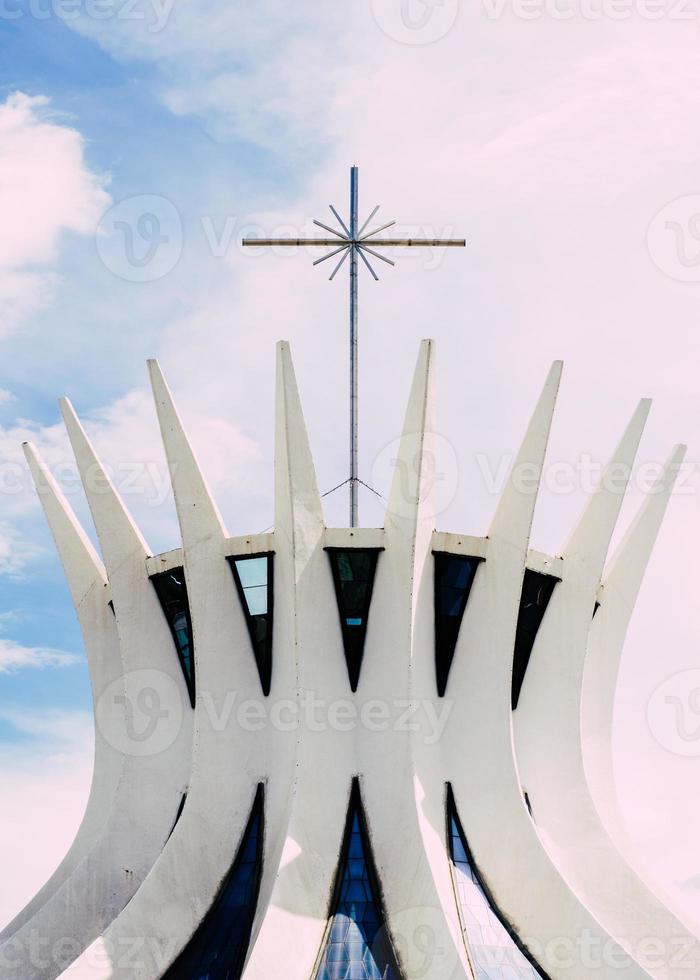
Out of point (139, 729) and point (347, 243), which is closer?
point (139, 729)

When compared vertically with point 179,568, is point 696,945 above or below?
below

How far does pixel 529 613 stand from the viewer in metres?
29.1

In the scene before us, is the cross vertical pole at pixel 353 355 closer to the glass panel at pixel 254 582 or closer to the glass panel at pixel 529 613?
the glass panel at pixel 254 582

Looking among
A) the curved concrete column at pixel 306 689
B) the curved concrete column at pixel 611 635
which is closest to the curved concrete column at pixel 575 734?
the curved concrete column at pixel 611 635

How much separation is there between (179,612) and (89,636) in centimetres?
341

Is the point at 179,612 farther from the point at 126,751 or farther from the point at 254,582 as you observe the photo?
the point at 126,751

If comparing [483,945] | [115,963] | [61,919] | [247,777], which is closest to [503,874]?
[483,945]

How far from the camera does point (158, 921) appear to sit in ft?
81.5

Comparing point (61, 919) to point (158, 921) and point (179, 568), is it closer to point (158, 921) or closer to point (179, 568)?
point (158, 921)

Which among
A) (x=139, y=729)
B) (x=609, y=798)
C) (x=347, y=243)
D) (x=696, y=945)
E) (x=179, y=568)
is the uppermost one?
(x=347, y=243)

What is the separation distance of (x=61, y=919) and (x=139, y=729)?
4.64m

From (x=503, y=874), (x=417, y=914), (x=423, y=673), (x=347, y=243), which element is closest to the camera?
(x=417, y=914)

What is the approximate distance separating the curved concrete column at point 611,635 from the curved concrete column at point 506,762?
346 centimetres

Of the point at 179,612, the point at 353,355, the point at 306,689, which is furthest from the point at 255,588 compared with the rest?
the point at 353,355
